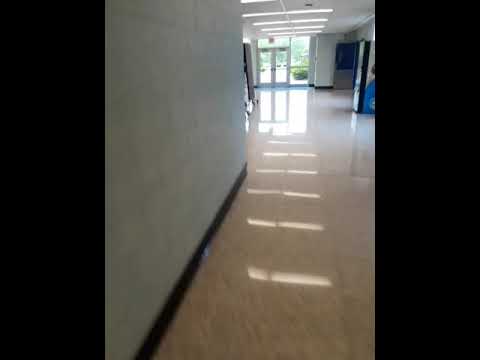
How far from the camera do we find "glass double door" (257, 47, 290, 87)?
23.1 m

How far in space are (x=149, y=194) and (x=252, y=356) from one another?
114 cm

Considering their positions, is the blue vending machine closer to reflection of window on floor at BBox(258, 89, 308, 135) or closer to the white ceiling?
the white ceiling

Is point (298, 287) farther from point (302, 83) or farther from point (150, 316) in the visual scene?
point (302, 83)

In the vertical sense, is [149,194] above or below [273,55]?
below

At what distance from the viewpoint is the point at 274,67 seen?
23328 mm

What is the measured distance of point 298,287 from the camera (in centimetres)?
263

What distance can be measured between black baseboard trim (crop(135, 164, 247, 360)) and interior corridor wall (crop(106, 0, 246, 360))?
0.21 ft

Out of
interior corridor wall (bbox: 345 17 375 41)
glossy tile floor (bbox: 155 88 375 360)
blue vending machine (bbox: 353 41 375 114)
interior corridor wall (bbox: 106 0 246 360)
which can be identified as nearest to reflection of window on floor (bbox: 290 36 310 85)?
interior corridor wall (bbox: 345 17 375 41)

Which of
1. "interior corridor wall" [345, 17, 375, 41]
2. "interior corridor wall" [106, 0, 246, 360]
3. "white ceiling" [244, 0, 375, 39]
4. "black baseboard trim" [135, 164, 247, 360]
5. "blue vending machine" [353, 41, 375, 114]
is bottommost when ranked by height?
"black baseboard trim" [135, 164, 247, 360]

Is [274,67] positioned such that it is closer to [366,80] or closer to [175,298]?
[366,80]

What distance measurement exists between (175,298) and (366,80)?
9.84 metres

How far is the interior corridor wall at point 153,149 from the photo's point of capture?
5.21 feet
